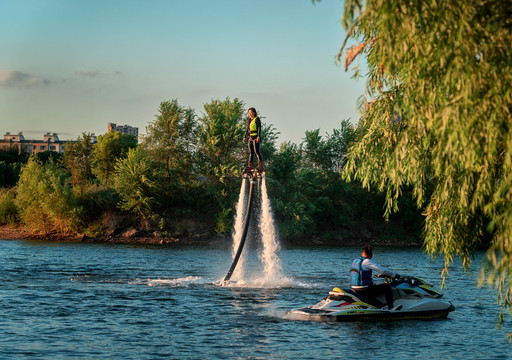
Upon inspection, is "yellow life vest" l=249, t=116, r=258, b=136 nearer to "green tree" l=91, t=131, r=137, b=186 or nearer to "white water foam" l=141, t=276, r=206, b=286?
"white water foam" l=141, t=276, r=206, b=286

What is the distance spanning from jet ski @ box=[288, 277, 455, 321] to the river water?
0.97 ft

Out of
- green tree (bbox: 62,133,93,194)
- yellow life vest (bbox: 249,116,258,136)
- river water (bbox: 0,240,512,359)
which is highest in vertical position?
green tree (bbox: 62,133,93,194)

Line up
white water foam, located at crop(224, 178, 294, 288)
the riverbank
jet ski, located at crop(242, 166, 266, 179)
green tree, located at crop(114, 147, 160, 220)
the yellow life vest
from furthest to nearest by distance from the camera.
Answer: green tree, located at crop(114, 147, 160, 220) < the riverbank < white water foam, located at crop(224, 178, 294, 288) < jet ski, located at crop(242, 166, 266, 179) < the yellow life vest

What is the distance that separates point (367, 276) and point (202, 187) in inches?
2061

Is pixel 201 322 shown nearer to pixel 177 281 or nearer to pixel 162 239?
pixel 177 281

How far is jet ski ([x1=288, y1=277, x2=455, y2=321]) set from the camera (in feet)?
61.8

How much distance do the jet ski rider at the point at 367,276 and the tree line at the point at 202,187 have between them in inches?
1769

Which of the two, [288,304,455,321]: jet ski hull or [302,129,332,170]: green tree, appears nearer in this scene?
[288,304,455,321]: jet ski hull

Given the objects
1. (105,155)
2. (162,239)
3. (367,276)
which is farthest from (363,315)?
(105,155)

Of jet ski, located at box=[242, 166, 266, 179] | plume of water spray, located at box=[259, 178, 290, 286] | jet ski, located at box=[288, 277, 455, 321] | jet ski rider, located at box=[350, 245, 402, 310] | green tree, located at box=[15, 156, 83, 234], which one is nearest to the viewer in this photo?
jet ski rider, located at box=[350, 245, 402, 310]

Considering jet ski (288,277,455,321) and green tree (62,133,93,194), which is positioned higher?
green tree (62,133,93,194)

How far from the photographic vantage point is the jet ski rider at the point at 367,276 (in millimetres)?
17828

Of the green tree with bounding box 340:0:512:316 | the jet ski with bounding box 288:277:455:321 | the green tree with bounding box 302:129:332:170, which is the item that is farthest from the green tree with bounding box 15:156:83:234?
the green tree with bounding box 340:0:512:316

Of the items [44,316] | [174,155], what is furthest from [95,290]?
[174,155]
